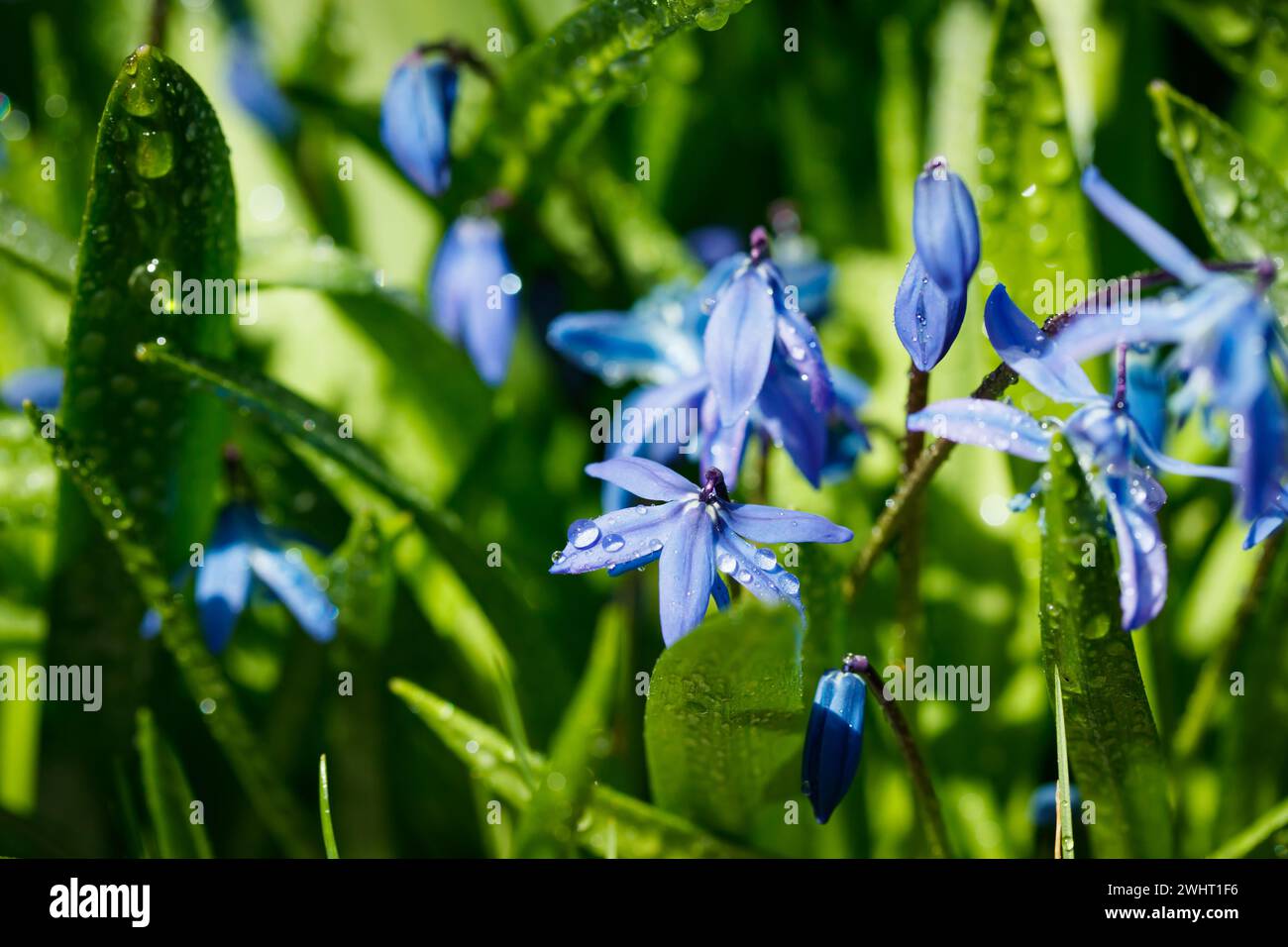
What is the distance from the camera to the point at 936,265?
84cm

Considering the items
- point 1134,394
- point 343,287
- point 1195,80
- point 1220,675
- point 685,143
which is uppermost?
point 1195,80

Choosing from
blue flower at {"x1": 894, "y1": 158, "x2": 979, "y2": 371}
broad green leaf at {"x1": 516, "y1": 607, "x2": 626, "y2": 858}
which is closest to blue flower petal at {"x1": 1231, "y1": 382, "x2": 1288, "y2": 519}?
blue flower at {"x1": 894, "y1": 158, "x2": 979, "y2": 371}

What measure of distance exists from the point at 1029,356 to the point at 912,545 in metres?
0.31

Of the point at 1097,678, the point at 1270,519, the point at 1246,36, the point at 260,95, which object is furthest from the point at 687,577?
the point at 260,95

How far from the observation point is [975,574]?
4.60 feet

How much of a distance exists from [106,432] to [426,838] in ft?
2.18

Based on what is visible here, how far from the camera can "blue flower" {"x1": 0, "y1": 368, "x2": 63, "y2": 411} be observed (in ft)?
4.57

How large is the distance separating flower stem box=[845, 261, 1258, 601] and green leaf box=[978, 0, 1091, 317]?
0.71 feet

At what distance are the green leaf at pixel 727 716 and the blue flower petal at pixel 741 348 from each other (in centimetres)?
19

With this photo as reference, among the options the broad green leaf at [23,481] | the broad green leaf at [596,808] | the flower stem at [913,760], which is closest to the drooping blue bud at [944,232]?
the flower stem at [913,760]

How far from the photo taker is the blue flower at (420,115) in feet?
4.19
